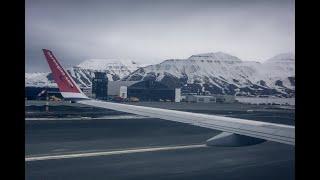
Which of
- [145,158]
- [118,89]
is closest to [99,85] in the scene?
[118,89]

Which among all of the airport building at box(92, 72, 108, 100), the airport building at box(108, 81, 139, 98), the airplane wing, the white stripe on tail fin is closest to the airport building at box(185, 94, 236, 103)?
the airport building at box(108, 81, 139, 98)

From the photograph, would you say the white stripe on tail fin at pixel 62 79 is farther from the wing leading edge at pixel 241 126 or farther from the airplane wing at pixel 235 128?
the wing leading edge at pixel 241 126

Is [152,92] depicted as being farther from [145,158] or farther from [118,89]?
[145,158]

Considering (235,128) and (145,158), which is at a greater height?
(235,128)

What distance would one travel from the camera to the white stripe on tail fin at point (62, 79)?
574 inches

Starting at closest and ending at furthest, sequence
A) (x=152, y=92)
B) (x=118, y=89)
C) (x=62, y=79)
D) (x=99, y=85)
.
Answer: (x=62, y=79), (x=99, y=85), (x=152, y=92), (x=118, y=89)

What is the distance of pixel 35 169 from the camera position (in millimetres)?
Result: 11273

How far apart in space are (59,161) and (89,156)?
4.92ft

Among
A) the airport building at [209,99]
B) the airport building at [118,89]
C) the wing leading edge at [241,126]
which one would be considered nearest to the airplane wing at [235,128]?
the wing leading edge at [241,126]

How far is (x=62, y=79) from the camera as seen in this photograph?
14.6m

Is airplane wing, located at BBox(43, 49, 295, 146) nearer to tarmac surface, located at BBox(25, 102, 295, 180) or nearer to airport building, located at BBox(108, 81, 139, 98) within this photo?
tarmac surface, located at BBox(25, 102, 295, 180)
